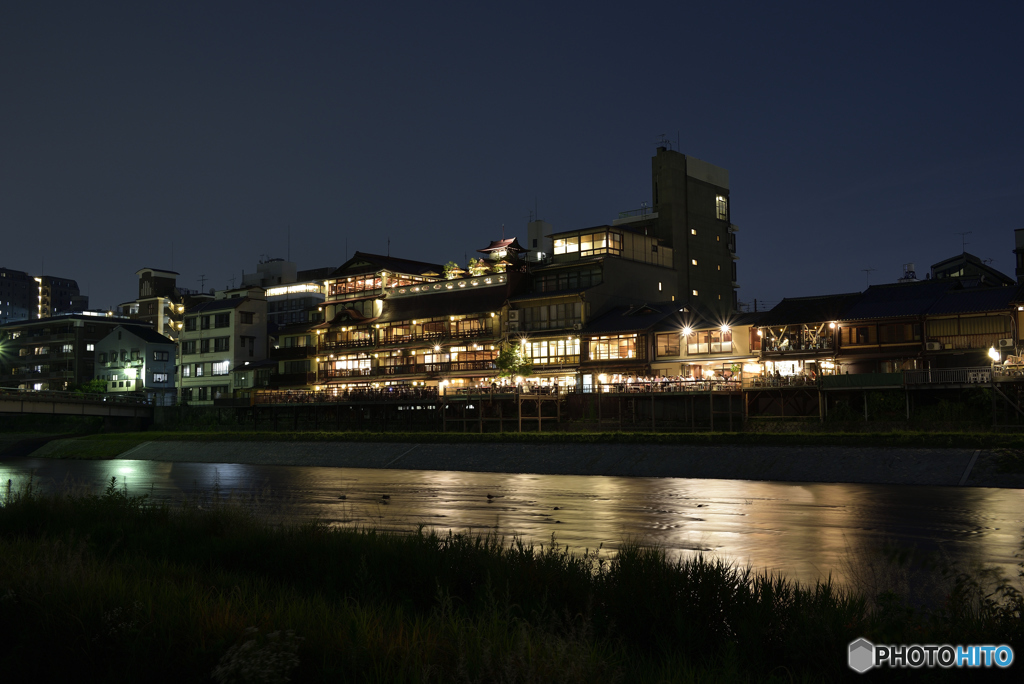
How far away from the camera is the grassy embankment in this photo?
354 inches

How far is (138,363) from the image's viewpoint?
114500 mm

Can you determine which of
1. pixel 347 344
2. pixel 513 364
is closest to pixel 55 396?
pixel 347 344

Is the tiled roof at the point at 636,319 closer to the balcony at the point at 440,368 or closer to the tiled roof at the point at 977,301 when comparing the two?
the balcony at the point at 440,368

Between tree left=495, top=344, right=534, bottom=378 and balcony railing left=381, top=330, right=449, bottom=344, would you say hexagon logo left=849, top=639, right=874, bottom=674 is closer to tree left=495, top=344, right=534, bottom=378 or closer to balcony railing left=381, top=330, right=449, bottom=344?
tree left=495, top=344, right=534, bottom=378

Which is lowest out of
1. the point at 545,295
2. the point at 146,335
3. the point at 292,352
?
the point at 292,352

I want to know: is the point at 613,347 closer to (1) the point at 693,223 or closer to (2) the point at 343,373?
(1) the point at 693,223

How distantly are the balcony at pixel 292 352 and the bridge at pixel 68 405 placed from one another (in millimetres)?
15256

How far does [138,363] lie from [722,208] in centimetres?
7901

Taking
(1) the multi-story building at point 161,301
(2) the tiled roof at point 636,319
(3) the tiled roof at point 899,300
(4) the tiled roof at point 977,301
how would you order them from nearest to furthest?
(4) the tiled roof at point 977,301, (3) the tiled roof at point 899,300, (2) the tiled roof at point 636,319, (1) the multi-story building at point 161,301

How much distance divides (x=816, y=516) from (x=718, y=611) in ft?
70.0

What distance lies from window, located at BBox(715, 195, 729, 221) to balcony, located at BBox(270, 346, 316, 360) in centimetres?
5027

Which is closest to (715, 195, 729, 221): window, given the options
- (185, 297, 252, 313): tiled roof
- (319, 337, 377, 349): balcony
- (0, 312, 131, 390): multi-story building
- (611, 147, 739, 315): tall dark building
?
(611, 147, 739, 315): tall dark building

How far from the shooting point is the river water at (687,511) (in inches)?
928

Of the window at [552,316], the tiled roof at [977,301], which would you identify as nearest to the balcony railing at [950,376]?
the tiled roof at [977,301]
